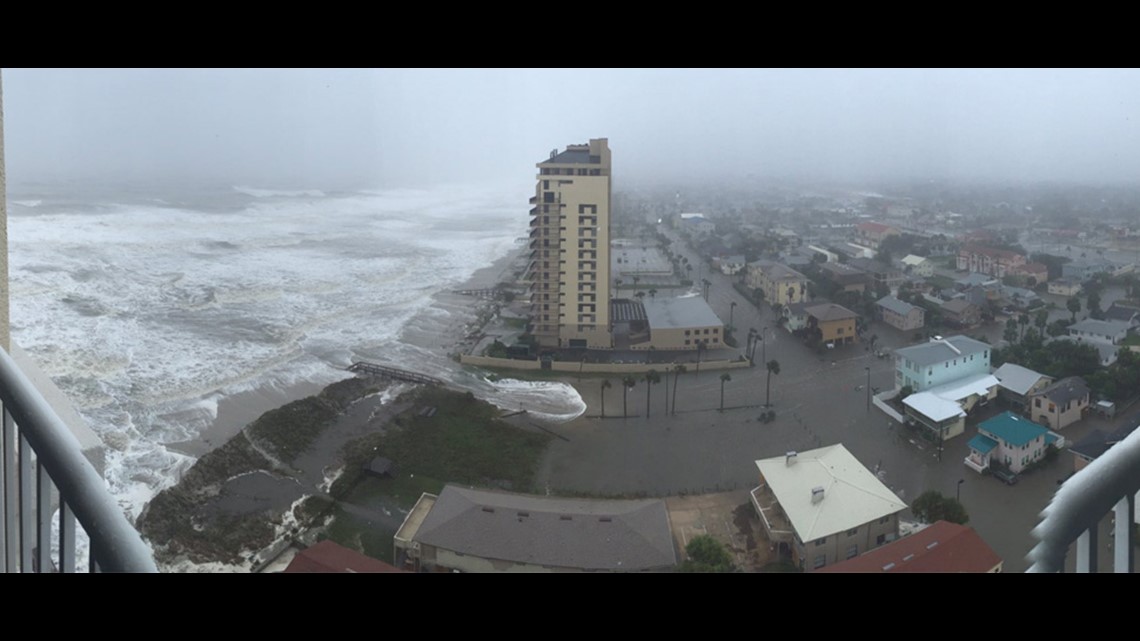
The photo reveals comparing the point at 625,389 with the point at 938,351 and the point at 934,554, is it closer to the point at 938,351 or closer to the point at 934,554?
the point at 938,351


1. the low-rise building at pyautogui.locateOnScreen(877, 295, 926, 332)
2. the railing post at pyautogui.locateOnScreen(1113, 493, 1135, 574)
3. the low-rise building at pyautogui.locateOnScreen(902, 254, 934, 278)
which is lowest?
the low-rise building at pyautogui.locateOnScreen(877, 295, 926, 332)

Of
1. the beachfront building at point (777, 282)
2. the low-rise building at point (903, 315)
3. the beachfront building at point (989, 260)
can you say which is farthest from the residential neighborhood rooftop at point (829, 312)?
the beachfront building at point (989, 260)

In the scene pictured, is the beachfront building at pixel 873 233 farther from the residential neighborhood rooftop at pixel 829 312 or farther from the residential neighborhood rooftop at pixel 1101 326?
the residential neighborhood rooftop at pixel 1101 326

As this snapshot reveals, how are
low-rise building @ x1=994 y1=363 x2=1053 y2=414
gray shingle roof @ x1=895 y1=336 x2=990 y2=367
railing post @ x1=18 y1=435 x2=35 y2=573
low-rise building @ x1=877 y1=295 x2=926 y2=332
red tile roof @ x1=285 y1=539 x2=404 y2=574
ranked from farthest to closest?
low-rise building @ x1=877 y1=295 x2=926 y2=332 → gray shingle roof @ x1=895 y1=336 x2=990 y2=367 → low-rise building @ x1=994 y1=363 x2=1053 y2=414 → red tile roof @ x1=285 y1=539 x2=404 y2=574 → railing post @ x1=18 y1=435 x2=35 y2=573

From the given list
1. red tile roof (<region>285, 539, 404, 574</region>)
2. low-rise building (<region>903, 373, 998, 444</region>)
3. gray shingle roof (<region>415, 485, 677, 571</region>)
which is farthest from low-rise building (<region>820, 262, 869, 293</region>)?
red tile roof (<region>285, 539, 404, 574</region>)

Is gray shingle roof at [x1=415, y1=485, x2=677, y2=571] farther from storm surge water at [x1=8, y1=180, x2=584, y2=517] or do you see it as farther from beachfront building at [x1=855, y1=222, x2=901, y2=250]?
beachfront building at [x1=855, y1=222, x2=901, y2=250]
